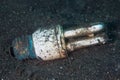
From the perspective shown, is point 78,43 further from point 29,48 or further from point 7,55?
point 7,55

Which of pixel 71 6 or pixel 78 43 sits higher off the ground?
pixel 71 6

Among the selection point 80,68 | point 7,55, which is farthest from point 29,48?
point 80,68

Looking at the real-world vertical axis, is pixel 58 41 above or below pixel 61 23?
below

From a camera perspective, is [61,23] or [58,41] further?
[61,23]
